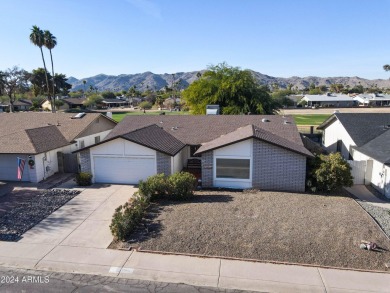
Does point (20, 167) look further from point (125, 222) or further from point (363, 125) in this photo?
point (363, 125)

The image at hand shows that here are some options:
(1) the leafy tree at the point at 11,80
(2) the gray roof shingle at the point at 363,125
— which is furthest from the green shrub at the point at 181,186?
(1) the leafy tree at the point at 11,80

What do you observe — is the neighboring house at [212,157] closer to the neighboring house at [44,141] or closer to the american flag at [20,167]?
the neighboring house at [44,141]

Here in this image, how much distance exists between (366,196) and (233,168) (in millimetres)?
7436

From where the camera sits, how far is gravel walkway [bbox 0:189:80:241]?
12570 mm

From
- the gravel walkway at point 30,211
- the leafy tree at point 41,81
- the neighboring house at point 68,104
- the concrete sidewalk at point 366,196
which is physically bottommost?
the concrete sidewalk at point 366,196

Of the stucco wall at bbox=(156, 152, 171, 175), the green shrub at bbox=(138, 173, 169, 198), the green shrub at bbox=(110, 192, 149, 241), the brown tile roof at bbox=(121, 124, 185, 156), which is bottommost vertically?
the green shrub at bbox=(110, 192, 149, 241)

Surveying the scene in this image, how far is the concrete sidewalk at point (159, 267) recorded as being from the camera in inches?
349

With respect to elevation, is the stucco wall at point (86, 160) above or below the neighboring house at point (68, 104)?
below

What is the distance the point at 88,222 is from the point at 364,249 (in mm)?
10813

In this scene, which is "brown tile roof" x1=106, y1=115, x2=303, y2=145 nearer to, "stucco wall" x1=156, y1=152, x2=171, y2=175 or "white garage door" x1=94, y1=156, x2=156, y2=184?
"stucco wall" x1=156, y1=152, x2=171, y2=175

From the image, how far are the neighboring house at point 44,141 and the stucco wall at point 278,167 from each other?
523 inches

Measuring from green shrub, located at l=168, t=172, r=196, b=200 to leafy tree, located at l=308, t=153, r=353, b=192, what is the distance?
6.81 m

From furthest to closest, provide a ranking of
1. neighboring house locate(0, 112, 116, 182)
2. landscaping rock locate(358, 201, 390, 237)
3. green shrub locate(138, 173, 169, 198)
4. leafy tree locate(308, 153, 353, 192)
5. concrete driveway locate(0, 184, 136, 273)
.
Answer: neighboring house locate(0, 112, 116, 182)
leafy tree locate(308, 153, 353, 192)
green shrub locate(138, 173, 169, 198)
landscaping rock locate(358, 201, 390, 237)
concrete driveway locate(0, 184, 136, 273)

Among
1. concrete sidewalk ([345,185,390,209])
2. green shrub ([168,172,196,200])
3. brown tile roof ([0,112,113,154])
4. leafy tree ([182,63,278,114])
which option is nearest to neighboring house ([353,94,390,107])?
leafy tree ([182,63,278,114])
